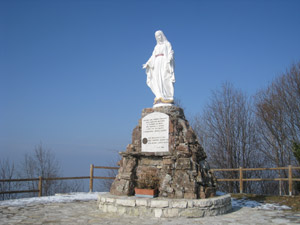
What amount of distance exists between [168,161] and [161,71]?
9.88 ft

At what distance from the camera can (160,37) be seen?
346 inches

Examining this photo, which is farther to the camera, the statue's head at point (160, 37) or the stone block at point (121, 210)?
the statue's head at point (160, 37)

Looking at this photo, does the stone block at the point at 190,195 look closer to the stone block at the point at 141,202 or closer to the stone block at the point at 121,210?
the stone block at the point at 141,202

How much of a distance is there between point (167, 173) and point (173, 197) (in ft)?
2.17

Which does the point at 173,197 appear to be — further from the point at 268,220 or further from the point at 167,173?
the point at 268,220

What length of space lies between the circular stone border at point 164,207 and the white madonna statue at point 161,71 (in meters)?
3.15

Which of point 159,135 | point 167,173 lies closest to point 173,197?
point 167,173

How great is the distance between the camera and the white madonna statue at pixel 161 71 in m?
8.48

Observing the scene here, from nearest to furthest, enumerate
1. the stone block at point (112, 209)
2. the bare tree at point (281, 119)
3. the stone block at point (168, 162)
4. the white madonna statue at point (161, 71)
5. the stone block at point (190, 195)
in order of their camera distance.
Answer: the stone block at point (190, 195) < the stone block at point (112, 209) < the stone block at point (168, 162) < the white madonna statue at point (161, 71) < the bare tree at point (281, 119)

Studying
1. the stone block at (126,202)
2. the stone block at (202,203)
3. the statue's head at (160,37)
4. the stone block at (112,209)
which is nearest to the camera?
the stone block at (202,203)

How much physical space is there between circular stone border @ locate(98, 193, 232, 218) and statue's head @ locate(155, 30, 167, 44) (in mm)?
5043

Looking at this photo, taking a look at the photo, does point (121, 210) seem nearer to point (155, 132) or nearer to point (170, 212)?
point (170, 212)

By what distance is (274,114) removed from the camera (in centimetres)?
1652

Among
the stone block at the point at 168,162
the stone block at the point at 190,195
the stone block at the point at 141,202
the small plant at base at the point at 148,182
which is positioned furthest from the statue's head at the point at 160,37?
the stone block at the point at 141,202
